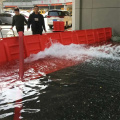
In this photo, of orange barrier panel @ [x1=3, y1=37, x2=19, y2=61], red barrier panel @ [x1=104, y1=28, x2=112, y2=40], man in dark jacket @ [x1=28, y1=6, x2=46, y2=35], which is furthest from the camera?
red barrier panel @ [x1=104, y1=28, x2=112, y2=40]

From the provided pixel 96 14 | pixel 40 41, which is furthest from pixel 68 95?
pixel 96 14

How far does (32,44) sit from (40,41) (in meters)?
0.40

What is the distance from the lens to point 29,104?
3.29 metres

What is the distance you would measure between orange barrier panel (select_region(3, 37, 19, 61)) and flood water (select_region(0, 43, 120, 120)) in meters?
0.55

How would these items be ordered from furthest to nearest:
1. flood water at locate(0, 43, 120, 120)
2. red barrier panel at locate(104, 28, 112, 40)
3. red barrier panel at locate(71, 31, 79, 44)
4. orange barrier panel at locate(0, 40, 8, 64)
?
red barrier panel at locate(104, 28, 112, 40)
red barrier panel at locate(71, 31, 79, 44)
orange barrier panel at locate(0, 40, 8, 64)
flood water at locate(0, 43, 120, 120)

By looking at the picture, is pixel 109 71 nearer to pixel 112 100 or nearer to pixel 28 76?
pixel 112 100

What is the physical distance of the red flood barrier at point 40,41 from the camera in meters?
5.90

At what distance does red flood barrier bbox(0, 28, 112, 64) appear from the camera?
5.90m

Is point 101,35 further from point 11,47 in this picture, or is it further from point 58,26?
point 11,47

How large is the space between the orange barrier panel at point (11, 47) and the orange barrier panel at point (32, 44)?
1.30 feet

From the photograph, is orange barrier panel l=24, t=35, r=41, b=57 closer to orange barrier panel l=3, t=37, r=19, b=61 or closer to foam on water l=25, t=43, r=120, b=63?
foam on water l=25, t=43, r=120, b=63

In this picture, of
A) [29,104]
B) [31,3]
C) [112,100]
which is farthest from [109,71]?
[31,3]

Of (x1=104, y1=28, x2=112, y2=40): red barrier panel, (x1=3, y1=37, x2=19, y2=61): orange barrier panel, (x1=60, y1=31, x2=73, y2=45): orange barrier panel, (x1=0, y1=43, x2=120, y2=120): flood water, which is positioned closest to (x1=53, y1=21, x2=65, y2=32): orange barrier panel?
(x1=104, y1=28, x2=112, y2=40): red barrier panel

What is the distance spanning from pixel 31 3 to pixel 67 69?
7579cm
